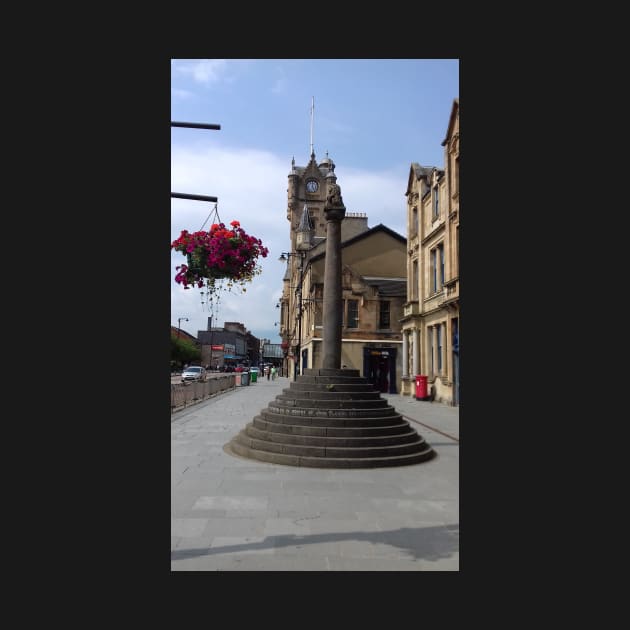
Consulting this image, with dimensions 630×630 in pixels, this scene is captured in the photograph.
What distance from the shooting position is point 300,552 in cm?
493

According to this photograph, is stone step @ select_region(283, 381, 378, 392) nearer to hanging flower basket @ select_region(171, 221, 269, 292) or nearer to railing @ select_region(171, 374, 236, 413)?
hanging flower basket @ select_region(171, 221, 269, 292)

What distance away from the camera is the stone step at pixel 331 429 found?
9.86 m

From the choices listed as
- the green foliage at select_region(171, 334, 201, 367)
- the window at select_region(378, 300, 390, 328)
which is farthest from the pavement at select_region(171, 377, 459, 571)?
the green foliage at select_region(171, 334, 201, 367)

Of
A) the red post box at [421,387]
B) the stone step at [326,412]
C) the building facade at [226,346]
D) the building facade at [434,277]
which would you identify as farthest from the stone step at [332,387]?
the building facade at [226,346]

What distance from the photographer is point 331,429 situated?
9891mm

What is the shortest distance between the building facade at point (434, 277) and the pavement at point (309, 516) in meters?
11.8

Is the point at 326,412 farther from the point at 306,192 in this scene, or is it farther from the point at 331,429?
the point at 306,192

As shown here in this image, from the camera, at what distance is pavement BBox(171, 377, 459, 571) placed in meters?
4.77

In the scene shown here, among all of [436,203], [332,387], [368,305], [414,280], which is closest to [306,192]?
[368,305]

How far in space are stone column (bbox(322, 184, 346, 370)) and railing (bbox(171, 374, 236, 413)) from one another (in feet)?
30.4

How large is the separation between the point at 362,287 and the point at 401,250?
23.9 ft

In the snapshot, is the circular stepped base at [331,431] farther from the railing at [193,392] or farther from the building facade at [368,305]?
the building facade at [368,305]

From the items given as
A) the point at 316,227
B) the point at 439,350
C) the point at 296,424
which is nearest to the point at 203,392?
the point at 439,350

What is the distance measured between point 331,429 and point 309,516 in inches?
149
